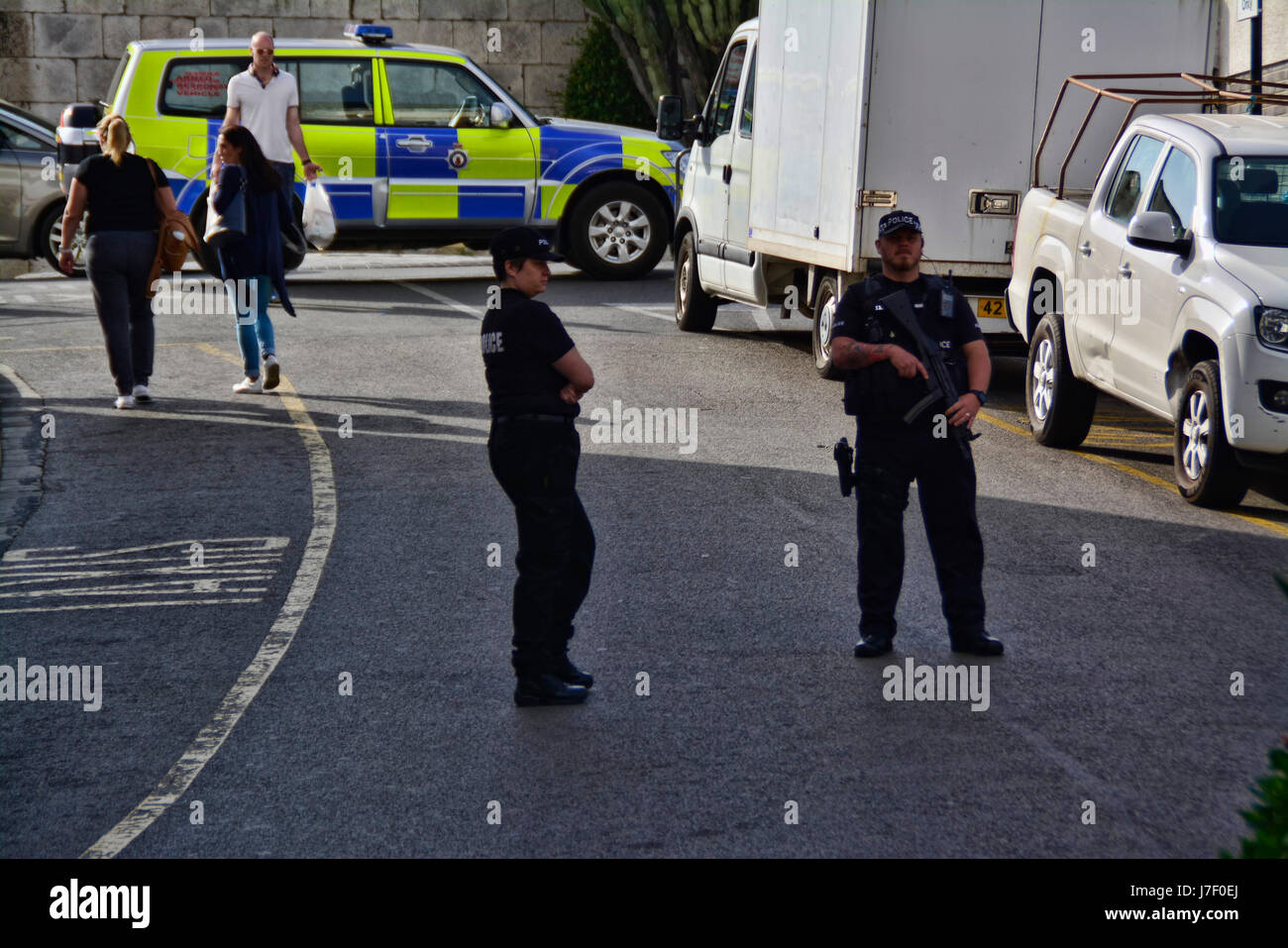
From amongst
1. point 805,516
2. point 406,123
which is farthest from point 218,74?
point 805,516

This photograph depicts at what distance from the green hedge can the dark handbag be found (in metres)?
15.2

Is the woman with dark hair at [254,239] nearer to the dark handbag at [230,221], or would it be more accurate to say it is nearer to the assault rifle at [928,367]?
the dark handbag at [230,221]

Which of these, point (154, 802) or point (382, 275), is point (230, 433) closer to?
point (154, 802)

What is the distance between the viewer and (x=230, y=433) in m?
10.9

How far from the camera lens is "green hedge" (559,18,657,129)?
26250mm

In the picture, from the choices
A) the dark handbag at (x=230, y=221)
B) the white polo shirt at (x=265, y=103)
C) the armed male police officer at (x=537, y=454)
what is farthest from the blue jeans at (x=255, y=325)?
the armed male police officer at (x=537, y=454)

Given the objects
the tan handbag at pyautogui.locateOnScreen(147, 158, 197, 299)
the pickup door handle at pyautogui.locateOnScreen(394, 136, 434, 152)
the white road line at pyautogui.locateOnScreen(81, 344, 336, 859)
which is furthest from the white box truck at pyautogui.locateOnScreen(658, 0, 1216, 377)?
the pickup door handle at pyautogui.locateOnScreen(394, 136, 434, 152)

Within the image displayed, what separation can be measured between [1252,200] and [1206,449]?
142 cm

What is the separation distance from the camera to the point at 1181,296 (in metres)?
9.05

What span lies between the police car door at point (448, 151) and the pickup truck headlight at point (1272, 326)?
36.4 ft

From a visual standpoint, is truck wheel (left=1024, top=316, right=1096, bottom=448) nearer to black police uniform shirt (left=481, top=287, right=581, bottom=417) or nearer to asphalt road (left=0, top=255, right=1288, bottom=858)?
asphalt road (left=0, top=255, right=1288, bottom=858)

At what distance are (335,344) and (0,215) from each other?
6.04 meters

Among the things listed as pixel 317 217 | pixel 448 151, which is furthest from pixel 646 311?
pixel 317 217
